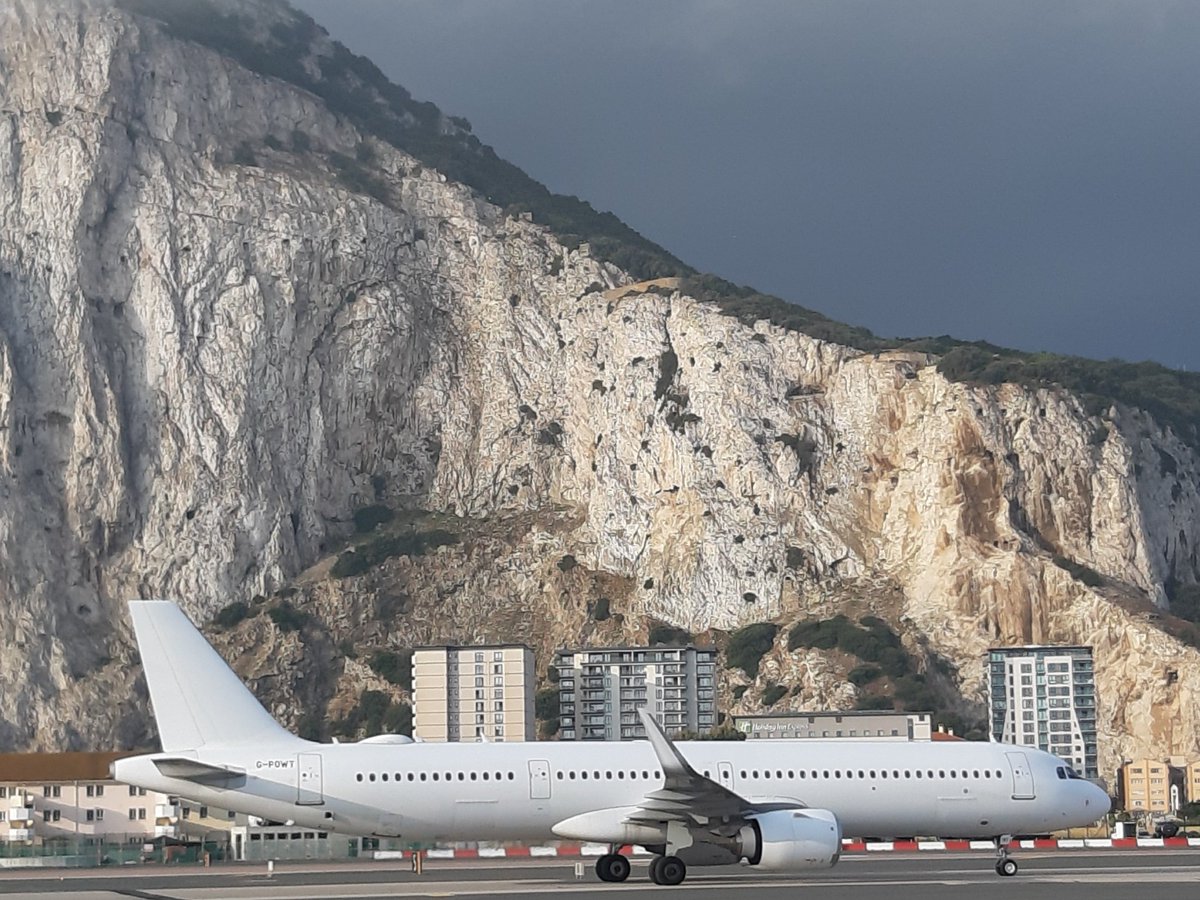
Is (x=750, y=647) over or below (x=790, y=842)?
over

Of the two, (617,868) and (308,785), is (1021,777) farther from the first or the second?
(308,785)

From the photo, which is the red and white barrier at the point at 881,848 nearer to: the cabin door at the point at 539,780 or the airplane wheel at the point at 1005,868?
the airplane wheel at the point at 1005,868

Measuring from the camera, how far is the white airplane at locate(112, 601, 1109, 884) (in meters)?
38.3

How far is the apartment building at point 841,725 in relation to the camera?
119812mm

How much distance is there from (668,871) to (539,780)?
11.7 feet

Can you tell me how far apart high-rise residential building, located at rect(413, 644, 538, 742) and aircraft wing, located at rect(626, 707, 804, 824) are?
95117 mm

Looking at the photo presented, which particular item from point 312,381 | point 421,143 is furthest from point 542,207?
point 312,381

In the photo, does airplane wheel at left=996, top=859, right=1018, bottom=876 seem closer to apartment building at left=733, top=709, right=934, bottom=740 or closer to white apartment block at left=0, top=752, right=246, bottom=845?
white apartment block at left=0, top=752, right=246, bottom=845

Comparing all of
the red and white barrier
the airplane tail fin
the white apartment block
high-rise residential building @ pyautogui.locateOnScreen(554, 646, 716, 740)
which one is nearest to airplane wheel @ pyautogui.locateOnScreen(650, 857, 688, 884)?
the airplane tail fin

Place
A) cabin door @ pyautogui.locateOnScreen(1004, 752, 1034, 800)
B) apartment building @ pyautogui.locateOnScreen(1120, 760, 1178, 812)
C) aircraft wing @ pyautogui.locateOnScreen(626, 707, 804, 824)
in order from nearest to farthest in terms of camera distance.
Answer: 1. aircraft wing @ pyautogui.locateOnScreen(626, 707, 804, 824)
2. cabin door @ pyautogui.locateOnScreen(1004, 752, 1034, 800)
3. apartment building @ pyautogui.locateOnScreen(1120, 760, 1178, 812)

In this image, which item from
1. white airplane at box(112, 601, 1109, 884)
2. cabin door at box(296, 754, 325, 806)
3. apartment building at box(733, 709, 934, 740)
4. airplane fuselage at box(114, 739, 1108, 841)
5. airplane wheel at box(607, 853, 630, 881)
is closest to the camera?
white airplane at box(112, 601, 1109, 884)

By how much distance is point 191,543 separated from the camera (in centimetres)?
14338

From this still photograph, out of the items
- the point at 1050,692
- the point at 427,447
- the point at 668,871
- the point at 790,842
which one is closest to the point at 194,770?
the point at 668,871

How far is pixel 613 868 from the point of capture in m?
40.5
